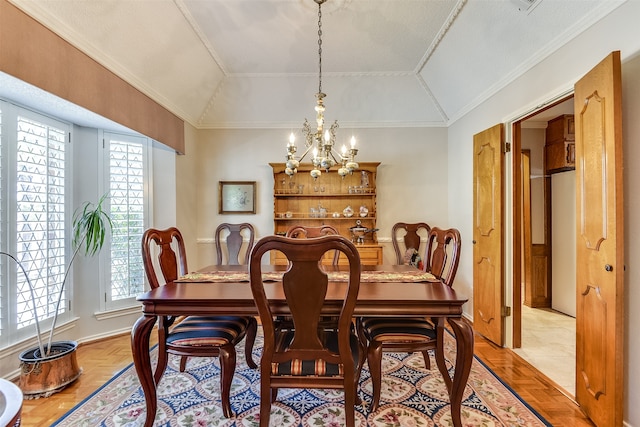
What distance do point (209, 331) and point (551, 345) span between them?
10.1ft

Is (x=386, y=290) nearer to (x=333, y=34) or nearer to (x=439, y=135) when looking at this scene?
(x=333, y=34)

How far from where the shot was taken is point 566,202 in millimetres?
3863

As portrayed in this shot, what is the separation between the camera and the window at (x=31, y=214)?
87.4 inches

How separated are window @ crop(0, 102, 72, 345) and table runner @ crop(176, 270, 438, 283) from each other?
1.10 metres

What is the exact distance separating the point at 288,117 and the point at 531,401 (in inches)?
151

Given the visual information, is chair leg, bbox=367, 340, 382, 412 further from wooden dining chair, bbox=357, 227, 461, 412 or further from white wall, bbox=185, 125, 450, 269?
white wall, bbox=185, 125, 450, 269

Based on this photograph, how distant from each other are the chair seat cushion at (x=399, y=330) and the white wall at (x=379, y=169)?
232 cm

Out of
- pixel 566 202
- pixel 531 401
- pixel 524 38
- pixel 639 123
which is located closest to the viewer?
pixel 639 123

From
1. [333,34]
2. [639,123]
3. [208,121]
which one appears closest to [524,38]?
[639,123]

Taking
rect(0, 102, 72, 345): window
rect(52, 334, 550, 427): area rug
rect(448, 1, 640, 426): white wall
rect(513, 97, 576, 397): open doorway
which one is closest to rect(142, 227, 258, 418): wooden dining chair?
rect(52, 334, 550, 427): area rug

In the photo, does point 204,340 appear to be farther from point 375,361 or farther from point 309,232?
point 309,232

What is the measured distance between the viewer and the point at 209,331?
6.00 ft

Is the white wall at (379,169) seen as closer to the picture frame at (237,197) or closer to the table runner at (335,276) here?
the picture frame at (237,197)

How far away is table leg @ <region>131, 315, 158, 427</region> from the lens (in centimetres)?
168
